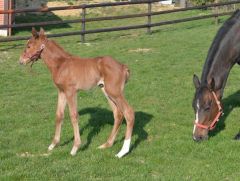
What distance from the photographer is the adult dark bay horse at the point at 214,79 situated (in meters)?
6.59

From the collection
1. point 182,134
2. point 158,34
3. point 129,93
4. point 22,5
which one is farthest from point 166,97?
point 22,5

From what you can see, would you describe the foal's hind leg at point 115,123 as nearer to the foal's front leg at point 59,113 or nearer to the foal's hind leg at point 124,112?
the foal's hind leg at point 124,112

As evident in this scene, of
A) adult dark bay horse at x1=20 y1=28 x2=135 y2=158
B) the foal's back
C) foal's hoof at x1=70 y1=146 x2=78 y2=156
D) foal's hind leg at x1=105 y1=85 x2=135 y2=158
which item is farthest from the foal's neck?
foal's hoof at x1=70 y1=146 x2=78 y2=156

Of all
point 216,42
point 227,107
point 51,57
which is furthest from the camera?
point 227,107

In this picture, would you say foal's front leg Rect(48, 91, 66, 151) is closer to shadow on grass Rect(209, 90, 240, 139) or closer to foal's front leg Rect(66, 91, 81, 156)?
foal's front leg Rect(66, 91, 81, 156)

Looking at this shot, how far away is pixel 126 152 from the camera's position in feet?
21.4

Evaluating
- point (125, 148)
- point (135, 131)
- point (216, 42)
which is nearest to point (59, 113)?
point (125, 148)

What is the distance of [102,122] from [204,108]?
2.03m

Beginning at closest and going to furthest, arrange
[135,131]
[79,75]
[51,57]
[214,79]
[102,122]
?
[79,75] < [51,57] < [214,79] < [135,131] < [102,122]

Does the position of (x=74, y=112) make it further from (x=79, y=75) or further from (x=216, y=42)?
(x=216, y=42)

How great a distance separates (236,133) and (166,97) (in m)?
2.46

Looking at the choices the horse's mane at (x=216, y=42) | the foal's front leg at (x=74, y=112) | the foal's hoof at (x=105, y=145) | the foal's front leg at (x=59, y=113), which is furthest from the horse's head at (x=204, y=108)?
the foal's front leg at (x=59, y=113)

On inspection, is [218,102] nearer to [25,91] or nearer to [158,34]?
[25,91]

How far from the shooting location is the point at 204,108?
261 inches
